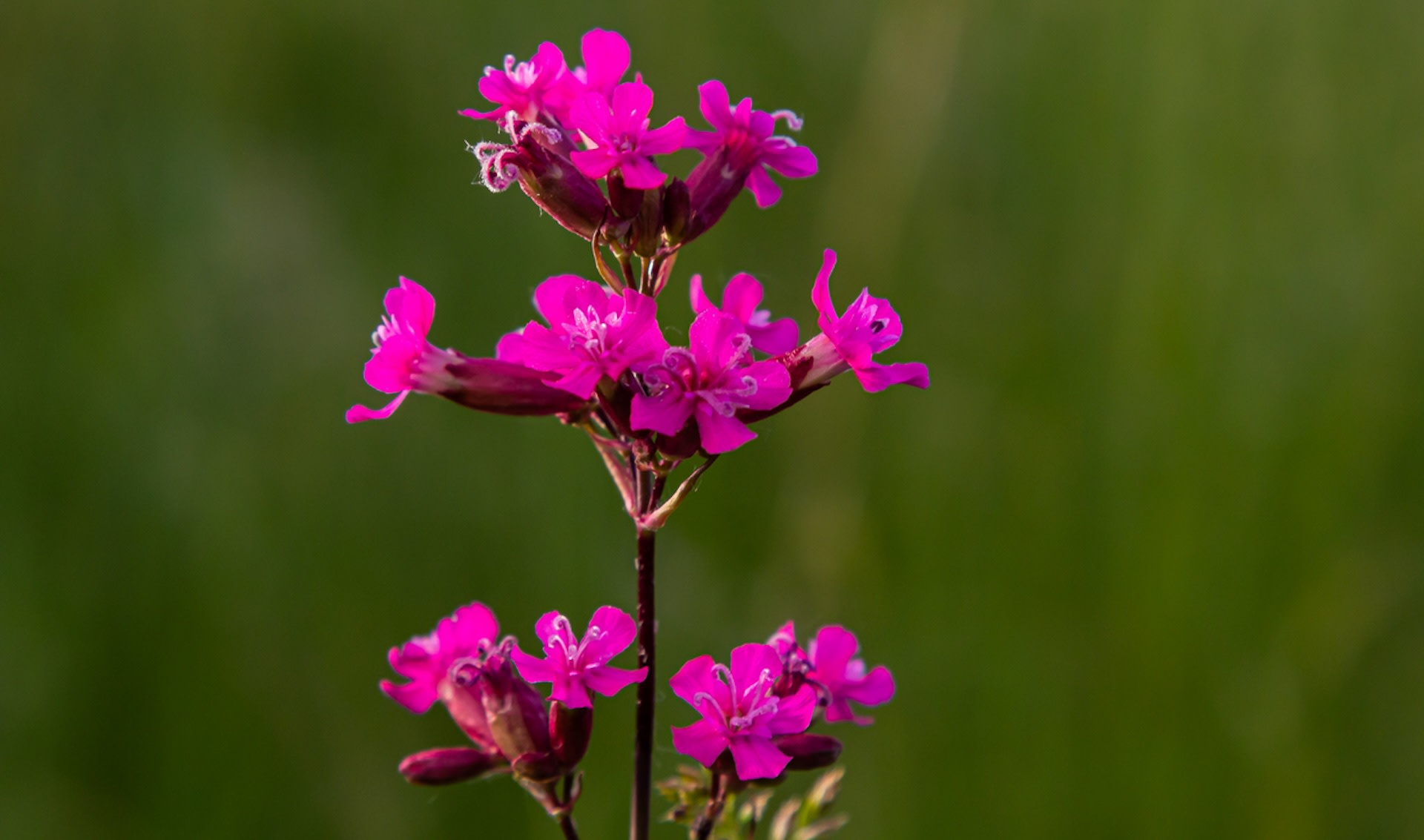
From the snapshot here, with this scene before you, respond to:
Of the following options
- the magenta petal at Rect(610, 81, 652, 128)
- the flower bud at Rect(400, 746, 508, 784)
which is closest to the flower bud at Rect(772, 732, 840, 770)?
the flower bud at Rect(400, 746, 508, 784)

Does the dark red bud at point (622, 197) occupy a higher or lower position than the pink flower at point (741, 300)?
higher

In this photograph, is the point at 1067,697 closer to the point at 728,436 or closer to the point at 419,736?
the point at 419,736

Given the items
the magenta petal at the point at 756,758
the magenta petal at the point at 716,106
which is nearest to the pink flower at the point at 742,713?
the magenta petal at the point at 756,758

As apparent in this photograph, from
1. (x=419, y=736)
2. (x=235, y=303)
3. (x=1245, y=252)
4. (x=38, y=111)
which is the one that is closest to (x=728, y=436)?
(x=419, y=736)

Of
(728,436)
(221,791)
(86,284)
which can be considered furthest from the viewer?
(86,284)

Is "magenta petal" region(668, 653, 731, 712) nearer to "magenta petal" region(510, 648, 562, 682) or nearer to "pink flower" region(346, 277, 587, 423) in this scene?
"magenta petal" region(510, 648, 562, 682)

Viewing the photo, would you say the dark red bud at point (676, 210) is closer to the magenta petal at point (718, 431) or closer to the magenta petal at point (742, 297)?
the magenta petal at point (742, 297)

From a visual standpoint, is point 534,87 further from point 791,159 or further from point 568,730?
point 568,730
